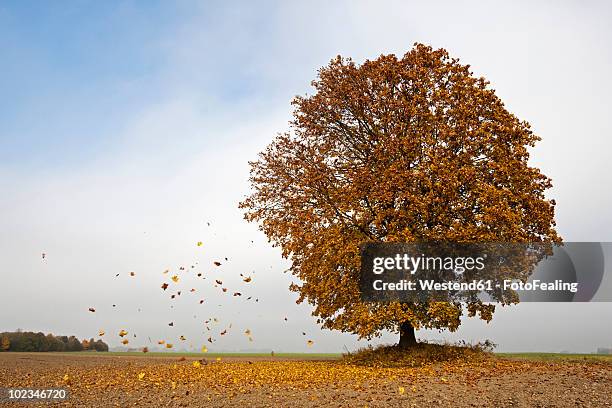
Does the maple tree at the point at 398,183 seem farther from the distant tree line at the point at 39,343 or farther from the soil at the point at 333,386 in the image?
the distant tree line at the point at 39,343

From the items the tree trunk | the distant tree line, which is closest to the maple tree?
the tree trunk

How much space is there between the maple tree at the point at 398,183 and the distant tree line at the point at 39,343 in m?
22.2

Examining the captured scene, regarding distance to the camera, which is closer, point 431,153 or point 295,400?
point 295,400

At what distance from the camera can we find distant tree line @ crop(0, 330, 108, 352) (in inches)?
1626

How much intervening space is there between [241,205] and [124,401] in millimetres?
17493

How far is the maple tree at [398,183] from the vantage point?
28922mm

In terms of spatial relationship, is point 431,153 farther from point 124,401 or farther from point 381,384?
point 124,401

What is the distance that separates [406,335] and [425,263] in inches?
214

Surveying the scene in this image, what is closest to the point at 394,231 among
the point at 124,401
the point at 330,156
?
the point at 330,156

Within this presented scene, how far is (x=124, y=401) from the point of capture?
18.4 meters

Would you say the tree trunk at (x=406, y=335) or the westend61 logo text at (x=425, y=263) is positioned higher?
the westend61 logo text at (x=425, y=263)

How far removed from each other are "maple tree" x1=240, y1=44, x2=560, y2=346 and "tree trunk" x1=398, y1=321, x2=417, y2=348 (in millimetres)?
100

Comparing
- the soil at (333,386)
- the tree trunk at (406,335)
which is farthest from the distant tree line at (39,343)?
the tree trunk at (406,335)

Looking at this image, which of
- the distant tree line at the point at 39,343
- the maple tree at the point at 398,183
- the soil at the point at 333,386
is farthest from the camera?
the distant tree line at the point at 39,343
